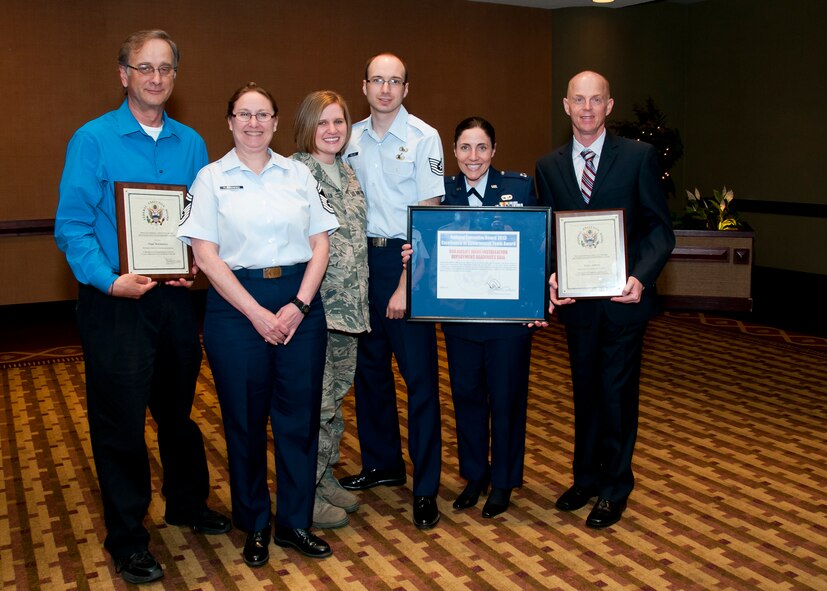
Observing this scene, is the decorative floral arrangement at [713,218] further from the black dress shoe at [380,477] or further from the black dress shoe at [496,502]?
the black dress shoe at [496,502]

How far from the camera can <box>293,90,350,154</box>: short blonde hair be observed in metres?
3.30

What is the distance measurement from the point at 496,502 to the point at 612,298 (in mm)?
1025

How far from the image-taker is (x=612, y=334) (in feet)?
11.2

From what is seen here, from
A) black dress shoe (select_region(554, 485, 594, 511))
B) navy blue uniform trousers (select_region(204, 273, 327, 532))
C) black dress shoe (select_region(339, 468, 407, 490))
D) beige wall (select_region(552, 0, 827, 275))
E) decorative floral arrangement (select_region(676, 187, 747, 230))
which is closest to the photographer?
navy blue uniform trousers (select_region(204, 273, 327, 532))

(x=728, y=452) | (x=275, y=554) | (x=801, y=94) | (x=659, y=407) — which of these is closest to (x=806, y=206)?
(x=801, y=94)

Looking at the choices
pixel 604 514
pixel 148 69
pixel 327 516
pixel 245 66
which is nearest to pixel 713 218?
pixel 245 66

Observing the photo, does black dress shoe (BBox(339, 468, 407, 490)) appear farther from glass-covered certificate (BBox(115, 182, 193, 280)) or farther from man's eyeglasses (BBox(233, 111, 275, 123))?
man's eyeglasses (BBox(233, 111, 275, 123))

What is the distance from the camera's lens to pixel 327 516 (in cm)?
356

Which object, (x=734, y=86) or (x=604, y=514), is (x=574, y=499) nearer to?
(x=604, y=514)

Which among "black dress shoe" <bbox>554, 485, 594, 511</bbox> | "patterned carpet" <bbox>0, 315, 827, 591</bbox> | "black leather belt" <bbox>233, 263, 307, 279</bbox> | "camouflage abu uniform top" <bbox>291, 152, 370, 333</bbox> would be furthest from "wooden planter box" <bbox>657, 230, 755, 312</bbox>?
"black leather belt" <bbox>233, 263, 307, 279</bbox>

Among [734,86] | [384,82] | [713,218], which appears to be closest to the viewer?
[384,82]

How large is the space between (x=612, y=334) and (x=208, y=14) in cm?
662

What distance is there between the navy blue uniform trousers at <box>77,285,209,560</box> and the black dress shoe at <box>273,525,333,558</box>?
50cm

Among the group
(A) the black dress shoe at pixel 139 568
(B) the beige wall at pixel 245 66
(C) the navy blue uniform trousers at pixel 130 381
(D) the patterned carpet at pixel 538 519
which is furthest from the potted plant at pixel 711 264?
(A) the black dress shoe at pixel 139 568
